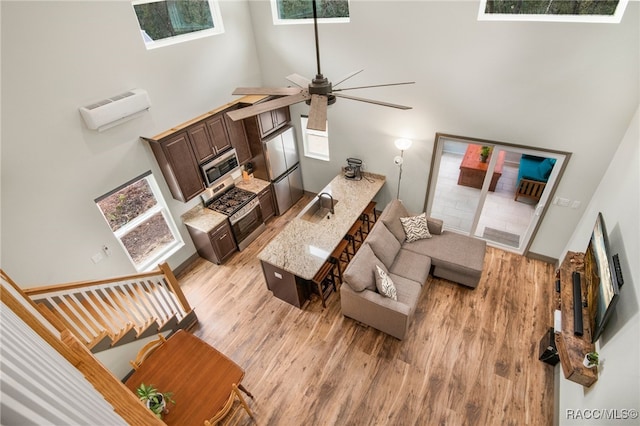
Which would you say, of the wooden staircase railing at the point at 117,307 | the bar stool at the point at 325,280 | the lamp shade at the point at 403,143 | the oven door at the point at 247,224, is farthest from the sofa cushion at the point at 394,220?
the wooden staircase railing at the point at 117,307

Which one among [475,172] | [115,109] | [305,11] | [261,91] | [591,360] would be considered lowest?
[475,172]

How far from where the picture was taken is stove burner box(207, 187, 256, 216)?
551 cm

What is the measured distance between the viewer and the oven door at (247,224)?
561cm

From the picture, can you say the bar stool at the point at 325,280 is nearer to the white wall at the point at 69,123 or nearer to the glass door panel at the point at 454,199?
the glass door panel at the point at 454,199

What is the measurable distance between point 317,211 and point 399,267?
5.67ft

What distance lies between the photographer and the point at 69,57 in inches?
135

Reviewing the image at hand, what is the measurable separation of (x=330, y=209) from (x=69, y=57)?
397 centimetres

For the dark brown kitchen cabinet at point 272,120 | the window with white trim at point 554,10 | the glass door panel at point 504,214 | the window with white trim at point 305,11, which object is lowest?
the glass door panel at point 504,214

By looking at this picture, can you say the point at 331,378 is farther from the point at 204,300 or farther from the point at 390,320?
the point at 204,300

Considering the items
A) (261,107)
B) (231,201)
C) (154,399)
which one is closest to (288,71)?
(231,201)

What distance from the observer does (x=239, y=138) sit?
18.3 feet

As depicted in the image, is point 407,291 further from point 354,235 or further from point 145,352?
point 145,352

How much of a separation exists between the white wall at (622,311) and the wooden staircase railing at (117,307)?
4.66m

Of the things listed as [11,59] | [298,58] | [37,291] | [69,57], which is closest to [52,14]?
[69,57]
